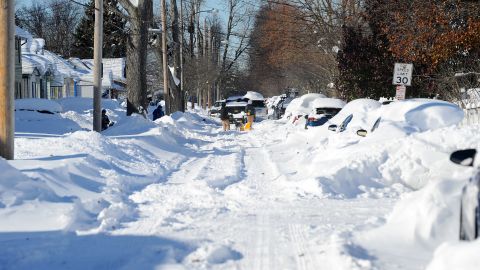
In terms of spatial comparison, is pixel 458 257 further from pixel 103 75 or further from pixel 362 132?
pixel 103 75

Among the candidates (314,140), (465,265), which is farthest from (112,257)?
(314,140)

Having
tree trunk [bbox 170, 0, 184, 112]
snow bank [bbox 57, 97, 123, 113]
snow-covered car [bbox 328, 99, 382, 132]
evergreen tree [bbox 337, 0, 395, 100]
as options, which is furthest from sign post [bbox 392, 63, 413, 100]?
snow bank [bbox 57, 97, 123, 113]

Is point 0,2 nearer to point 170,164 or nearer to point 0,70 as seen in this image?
point 0,70

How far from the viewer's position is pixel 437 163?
10.8 metres

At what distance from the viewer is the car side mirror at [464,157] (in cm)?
585

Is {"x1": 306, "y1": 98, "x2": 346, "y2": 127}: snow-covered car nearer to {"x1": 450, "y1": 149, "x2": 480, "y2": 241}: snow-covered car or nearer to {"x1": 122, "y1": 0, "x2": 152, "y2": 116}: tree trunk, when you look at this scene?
{"x1": 122, "y1": 0, "x2": 152, "y2": 116}: tree trunk

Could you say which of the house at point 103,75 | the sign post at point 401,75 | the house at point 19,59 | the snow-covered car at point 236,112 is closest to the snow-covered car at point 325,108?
the sign post at point 401,75

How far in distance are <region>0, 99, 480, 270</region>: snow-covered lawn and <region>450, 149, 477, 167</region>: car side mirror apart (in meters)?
0.27

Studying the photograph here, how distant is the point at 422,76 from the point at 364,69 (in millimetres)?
5189

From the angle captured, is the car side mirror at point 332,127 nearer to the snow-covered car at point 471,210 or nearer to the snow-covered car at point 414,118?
the snow-covered car at point 414,118

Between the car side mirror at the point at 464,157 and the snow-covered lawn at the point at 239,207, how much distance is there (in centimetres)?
27

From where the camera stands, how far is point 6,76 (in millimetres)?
12133

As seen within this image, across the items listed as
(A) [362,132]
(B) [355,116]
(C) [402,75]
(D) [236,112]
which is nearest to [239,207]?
(A) [362,132]

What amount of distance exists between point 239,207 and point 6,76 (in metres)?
Answer: 5.54
